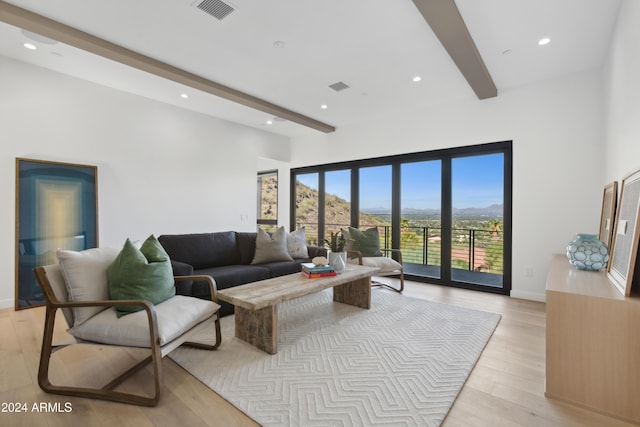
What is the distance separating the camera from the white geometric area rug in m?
1.71

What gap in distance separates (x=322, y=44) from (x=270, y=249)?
2491 mm

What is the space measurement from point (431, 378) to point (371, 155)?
404cm

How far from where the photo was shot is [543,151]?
3.79 meters

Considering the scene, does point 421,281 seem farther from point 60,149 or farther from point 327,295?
point 60,149

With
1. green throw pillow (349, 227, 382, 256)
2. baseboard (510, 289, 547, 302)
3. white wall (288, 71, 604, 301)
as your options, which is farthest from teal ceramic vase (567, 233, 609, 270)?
green throw pillow (349, 227, 382, 256)

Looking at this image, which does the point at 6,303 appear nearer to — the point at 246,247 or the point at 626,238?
the point at 246,247

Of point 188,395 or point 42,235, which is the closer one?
point 188,395

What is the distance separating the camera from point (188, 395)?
1.84m

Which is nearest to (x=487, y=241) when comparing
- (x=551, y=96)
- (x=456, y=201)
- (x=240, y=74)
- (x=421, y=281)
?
(x=456, y=201)

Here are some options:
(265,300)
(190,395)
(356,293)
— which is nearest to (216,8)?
(265,300)

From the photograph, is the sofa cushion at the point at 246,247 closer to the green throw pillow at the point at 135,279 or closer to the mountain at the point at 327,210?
the green throw pillow at the point at 135,279

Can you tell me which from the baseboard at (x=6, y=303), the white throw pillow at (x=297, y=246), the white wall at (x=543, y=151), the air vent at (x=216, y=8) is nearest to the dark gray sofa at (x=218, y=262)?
the white throw pillow at (x=297, y=246)

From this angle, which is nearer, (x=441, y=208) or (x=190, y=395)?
(x=190, y=395)

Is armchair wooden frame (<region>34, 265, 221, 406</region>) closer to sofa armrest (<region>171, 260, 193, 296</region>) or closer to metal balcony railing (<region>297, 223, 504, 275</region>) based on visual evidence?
sofa armrest (<region>171, 260, 193, 296</region>)
